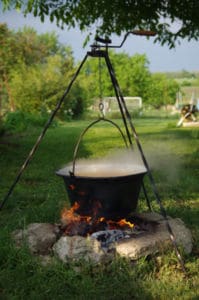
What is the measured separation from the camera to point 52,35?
129ft

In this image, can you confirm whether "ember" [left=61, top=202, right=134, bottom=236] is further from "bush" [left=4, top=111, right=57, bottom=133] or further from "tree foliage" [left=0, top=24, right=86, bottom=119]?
"tree foliage" [left=0, top=24, right=86, bottom=119]

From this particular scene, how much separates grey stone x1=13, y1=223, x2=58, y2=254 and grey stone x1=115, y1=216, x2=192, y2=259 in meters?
0.65

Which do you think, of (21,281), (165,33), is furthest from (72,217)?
(165,33)

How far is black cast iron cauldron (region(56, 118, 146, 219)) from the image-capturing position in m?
4.13

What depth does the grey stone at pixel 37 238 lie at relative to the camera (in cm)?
425

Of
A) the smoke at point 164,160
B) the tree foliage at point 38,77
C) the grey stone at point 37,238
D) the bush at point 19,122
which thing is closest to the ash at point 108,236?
the grey stone at point 37,238

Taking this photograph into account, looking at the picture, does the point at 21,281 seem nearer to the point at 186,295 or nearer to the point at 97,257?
the point at 97,257

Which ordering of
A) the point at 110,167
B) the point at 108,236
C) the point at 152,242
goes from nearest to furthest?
the point at 152,242 → the point at 108,236 → the point at 110,167

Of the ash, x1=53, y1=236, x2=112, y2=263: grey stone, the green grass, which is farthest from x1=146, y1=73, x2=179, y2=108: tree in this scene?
x1=53, y1=236, x2=112, y2=263: grey stone

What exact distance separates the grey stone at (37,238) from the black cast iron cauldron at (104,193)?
334 mm

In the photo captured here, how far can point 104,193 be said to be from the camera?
4.19 m

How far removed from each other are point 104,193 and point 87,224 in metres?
0.37

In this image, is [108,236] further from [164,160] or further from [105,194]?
[164,160]

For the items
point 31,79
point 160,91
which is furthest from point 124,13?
point 160,91
